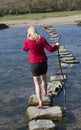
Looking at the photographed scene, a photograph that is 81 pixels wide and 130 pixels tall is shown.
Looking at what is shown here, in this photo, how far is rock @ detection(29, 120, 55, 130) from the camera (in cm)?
1013

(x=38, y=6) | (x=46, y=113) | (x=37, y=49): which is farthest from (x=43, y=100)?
(x=38, y=6)

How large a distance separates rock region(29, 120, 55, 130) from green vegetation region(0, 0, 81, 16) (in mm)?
54378

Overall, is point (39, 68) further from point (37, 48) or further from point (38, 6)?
point (38, 6)

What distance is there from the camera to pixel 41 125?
404 inches

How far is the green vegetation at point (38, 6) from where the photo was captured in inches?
2606

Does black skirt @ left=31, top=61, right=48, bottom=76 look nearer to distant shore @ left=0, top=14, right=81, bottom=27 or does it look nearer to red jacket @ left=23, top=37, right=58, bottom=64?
red jacket @ left=23, top=37, right=58, bottom=64

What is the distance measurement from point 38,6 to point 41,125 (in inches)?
2360

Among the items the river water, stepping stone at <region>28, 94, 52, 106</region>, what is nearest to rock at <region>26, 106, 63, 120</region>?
the river water

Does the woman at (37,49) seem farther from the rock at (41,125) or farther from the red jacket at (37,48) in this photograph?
the rock at (41,125)

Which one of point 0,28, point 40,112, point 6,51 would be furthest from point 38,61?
point 0,28

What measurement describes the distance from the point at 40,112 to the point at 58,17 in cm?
4585

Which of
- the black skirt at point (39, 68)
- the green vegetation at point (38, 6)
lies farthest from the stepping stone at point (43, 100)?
the green vegetation at point (38, 6)

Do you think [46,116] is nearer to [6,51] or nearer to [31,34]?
[31,34]

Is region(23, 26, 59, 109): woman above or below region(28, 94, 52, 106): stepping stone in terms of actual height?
above
